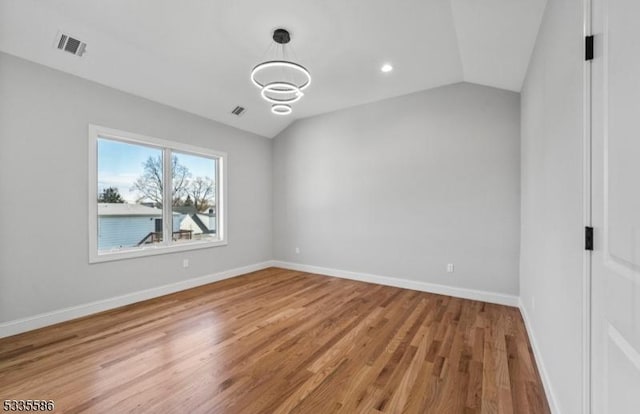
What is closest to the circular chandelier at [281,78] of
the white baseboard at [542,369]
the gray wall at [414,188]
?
the gray wall at [414,188]

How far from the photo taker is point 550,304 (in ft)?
6.21

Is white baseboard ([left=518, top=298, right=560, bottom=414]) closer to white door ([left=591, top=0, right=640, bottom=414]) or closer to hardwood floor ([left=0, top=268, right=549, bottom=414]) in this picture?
hardwood floor ([left=0, top=268, right=549, bottom=414])

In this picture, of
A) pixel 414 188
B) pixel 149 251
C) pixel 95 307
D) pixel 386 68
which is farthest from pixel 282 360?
pixel 386 68

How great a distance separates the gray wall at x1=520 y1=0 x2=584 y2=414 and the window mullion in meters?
4.73

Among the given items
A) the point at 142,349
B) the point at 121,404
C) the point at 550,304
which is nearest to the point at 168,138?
the point at 142,349

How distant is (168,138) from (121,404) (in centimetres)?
360

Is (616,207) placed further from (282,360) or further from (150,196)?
(150,196)

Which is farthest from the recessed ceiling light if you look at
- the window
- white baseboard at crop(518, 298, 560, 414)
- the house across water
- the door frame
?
the house across water

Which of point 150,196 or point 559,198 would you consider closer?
point 559,198

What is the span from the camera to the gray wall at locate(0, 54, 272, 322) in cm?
285

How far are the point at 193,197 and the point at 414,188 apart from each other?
149 inches

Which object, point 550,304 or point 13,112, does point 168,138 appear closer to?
point 13,112

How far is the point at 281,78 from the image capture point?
13.1ft

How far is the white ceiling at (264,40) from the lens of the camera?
8.56ft
